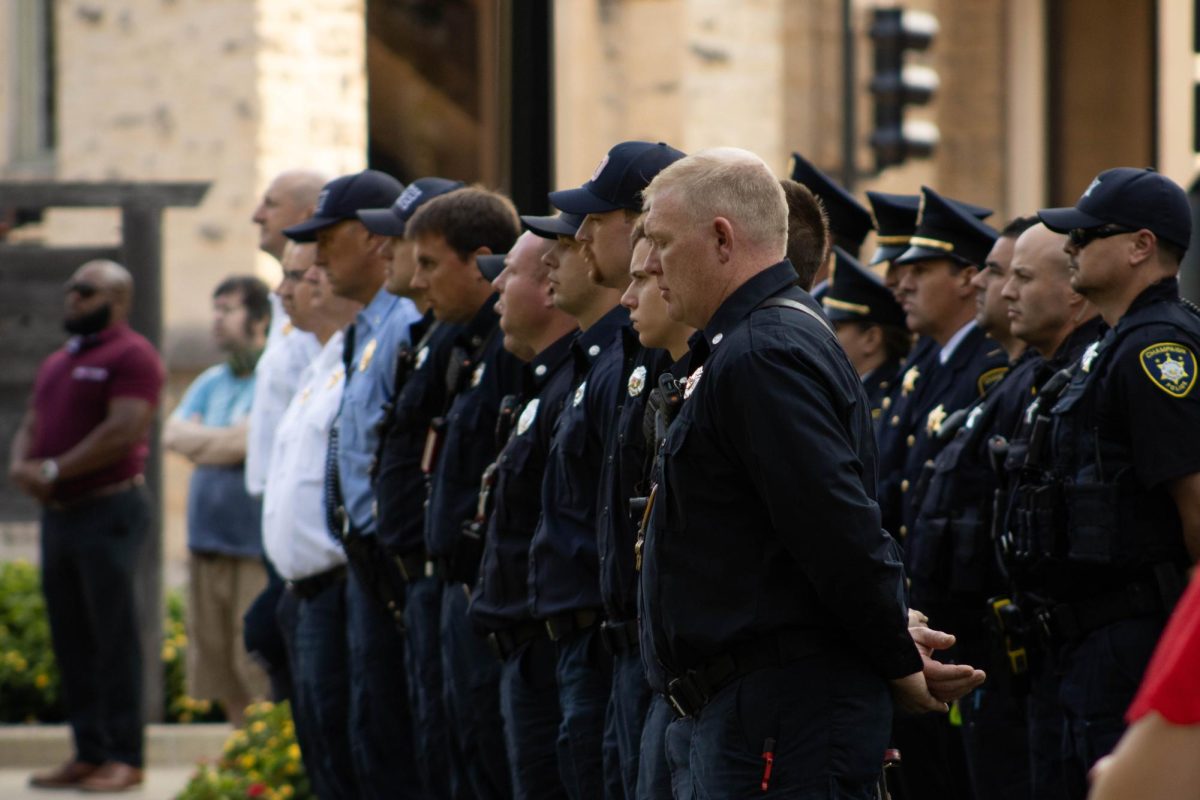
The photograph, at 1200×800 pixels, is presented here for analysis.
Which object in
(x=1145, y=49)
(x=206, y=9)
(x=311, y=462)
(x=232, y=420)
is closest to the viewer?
(x=311, y=462)

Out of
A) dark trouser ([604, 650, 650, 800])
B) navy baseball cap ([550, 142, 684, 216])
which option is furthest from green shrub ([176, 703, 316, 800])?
navy baseball cap ([550, 142, 684, 216])

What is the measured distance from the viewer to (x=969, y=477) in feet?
20.8

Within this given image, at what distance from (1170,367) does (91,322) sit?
20.0 ft

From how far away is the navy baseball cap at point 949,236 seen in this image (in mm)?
7125

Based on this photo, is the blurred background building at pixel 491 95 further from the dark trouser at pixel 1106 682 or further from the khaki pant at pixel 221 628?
the dark trouser at pixel 1106 682

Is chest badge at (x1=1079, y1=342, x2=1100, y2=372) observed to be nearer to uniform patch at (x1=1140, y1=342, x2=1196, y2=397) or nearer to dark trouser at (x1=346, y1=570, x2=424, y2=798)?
uniform patch at (x1=1140, y1=342, x2=1196, y2=397)

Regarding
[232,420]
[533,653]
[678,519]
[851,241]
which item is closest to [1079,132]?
[232,420]

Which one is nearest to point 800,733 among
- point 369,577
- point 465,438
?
point 465,438

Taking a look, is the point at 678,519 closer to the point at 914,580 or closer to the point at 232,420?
the point at 914,580

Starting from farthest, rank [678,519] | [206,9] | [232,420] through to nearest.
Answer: [206,9], [232,420], [678,519]

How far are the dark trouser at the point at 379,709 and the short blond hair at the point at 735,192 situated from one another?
10.8 feet

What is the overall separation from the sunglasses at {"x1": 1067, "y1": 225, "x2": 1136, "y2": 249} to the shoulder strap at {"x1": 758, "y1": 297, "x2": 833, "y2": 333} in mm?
1636

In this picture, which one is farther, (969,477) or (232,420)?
(232,420)

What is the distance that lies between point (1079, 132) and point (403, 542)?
11.5 metres
